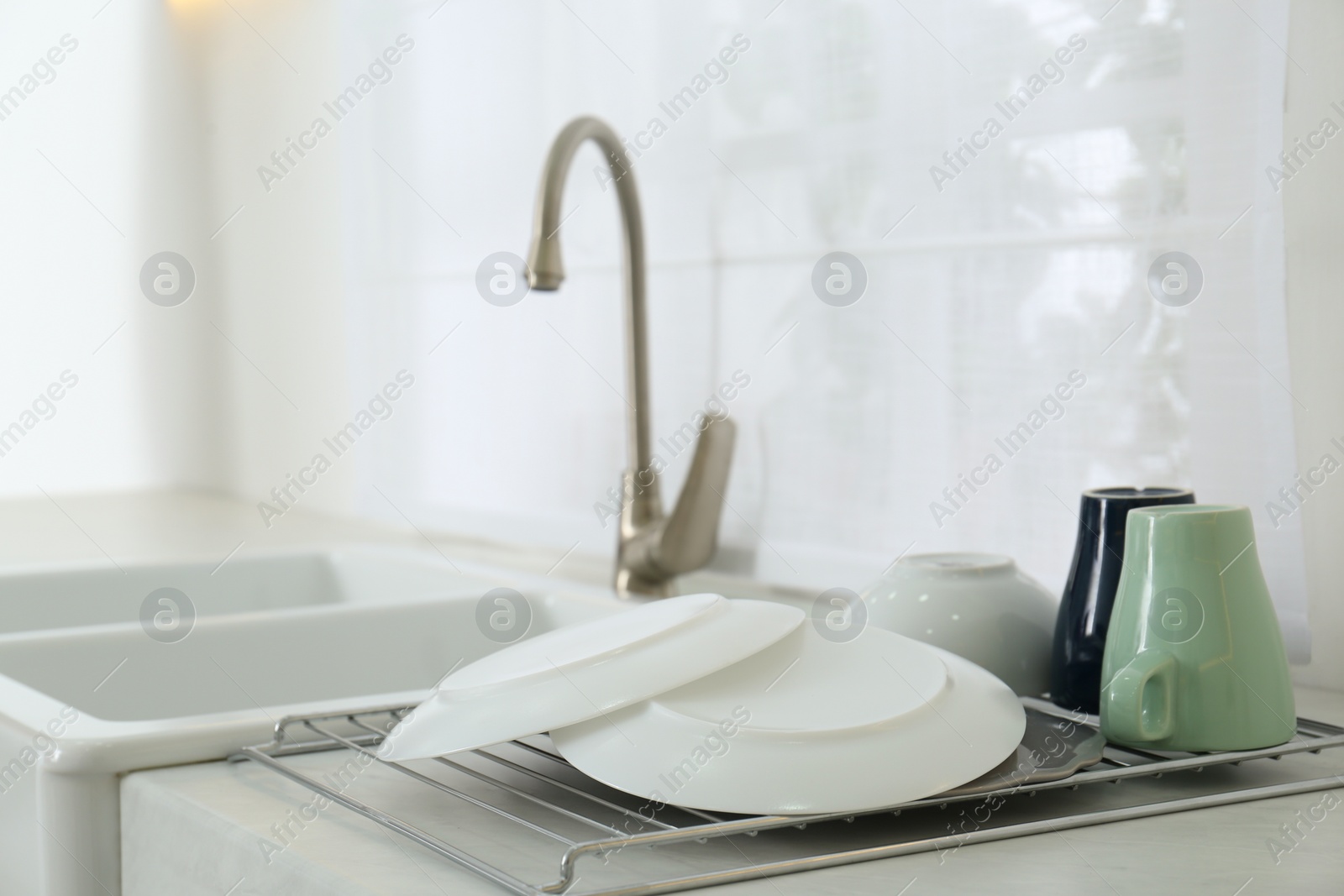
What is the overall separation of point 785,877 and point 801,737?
0.06m

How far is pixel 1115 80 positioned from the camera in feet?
3.33

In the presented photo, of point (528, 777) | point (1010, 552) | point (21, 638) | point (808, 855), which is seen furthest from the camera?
point (1010, 552)

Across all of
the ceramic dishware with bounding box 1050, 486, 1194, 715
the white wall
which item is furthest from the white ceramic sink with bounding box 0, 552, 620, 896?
the white wall

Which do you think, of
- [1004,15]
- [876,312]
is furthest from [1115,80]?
[876,312]

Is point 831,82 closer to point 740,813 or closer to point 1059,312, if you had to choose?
point 1059,312

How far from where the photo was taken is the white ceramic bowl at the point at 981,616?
772 mm

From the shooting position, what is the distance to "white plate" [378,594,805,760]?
22.7 inches

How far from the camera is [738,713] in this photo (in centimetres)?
57

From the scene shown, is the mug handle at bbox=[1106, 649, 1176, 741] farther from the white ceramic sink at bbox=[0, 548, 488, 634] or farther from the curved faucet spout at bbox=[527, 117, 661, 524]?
the white ceramic sink at bbox=[0, 548, 488, 634]

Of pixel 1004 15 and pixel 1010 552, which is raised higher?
pixel 1004 15

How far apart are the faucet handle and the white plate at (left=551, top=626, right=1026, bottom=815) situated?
0.64m

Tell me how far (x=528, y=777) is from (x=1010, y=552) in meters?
0.58

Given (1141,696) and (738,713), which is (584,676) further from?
(1141,696)

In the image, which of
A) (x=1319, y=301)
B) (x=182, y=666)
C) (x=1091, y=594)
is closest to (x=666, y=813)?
(x=1091, y=594)
